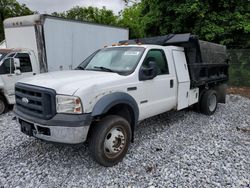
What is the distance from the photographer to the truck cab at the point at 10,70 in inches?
268

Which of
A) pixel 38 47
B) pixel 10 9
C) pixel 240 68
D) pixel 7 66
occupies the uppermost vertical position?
pixel 10 9

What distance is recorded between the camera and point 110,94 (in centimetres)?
359

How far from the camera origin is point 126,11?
26.3 metres

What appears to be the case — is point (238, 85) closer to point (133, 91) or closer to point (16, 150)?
point (133, 91)

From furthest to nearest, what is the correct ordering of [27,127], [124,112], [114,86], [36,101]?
1. [124,112]
2. [114,86]
3. [27,127]
4. [36,101]

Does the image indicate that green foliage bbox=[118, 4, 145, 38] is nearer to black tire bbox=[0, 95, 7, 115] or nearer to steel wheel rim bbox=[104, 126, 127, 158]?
black tire bbox=[0, 95, 7, 115]

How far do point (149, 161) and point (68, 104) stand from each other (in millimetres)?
1723

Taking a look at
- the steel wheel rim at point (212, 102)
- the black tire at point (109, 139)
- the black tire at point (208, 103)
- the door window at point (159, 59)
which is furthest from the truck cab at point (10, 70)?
the steel wheel rim at point (212, 102)

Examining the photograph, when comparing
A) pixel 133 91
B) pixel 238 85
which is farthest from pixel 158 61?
pixel 238 85

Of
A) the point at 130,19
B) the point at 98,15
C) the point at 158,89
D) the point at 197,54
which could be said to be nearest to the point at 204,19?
the point at 197,54

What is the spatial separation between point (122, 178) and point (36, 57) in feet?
18.2

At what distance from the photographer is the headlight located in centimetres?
319

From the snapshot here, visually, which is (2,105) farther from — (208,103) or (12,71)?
(208,103)

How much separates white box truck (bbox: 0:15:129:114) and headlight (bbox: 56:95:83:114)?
4.44 meters
